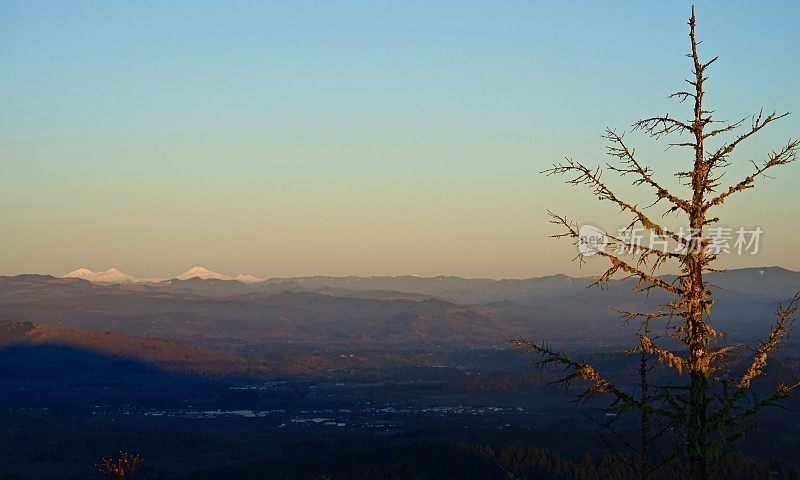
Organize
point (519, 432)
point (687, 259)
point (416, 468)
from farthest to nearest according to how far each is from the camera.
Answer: point (519, 432) < point (416, 468) < point (687, 259)

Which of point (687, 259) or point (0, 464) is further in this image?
point (0, 464)

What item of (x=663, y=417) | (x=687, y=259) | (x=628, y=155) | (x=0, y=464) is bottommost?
(x=0, y=464)

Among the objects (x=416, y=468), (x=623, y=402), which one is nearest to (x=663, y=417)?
(x=623, y=402)

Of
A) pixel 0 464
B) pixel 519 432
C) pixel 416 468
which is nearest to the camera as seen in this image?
pixel 416 468

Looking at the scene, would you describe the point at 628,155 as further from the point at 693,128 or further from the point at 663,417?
the point at 663,417

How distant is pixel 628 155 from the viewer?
66.3 feet

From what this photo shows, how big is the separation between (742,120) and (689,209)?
2.14m

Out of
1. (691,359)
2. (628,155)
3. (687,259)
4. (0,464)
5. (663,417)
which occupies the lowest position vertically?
(0,464)

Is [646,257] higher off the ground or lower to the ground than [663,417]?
higher

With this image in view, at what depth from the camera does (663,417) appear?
67.3ft

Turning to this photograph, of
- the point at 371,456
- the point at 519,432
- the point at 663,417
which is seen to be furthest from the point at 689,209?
the point at 519,432

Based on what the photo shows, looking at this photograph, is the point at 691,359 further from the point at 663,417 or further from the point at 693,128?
the point at 693,128

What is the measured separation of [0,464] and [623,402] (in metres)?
204

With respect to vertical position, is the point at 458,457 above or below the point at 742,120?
below
